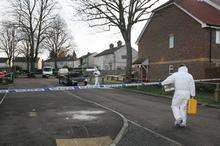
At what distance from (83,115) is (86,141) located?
17.9 feet

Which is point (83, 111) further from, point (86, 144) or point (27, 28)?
point (27, 28)

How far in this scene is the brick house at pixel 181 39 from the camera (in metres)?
37.6

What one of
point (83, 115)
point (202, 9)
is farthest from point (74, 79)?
point (83, 115)

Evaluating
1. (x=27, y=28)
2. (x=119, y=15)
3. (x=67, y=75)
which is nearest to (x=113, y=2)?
(x=119, y=15)

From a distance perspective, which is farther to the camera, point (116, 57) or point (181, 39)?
point (116, 57)

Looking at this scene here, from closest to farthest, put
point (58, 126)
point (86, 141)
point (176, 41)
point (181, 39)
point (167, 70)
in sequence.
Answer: point (86, 141) < point (58, 126) < point (181, 39) < point (176, 41) < point (167, 70)

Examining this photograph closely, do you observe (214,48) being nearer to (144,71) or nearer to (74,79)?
(74,79)

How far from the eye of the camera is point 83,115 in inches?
641

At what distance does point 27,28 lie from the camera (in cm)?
→ 8012

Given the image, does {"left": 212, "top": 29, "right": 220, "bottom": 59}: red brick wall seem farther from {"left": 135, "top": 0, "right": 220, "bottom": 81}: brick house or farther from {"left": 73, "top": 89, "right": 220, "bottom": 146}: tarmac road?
{"left": 73, "top": 89, "right": 220, "bottom": 146}: tarmac road

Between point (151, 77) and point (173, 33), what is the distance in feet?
22.6

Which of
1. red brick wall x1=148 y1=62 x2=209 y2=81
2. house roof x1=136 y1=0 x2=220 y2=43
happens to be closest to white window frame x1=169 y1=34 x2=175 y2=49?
red brick wall x1=148 y1=62 x2=209 y2=81

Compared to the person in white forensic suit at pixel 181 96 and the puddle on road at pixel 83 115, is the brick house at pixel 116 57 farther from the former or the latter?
the person in white forensic suit at pixel 181 96

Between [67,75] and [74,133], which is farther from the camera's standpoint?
[67,75]
